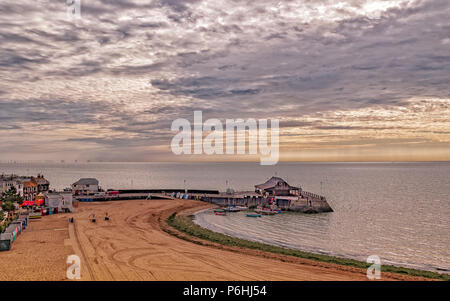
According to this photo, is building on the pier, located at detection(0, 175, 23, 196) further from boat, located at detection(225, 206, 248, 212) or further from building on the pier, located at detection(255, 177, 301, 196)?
building on the pier, located at detection(255, 177, 301, 196)

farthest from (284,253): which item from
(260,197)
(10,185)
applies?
(10,185)

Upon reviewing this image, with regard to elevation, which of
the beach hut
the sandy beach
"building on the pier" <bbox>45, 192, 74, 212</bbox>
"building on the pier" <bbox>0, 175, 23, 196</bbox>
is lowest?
the sandy beach

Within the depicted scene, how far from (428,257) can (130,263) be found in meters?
33.9

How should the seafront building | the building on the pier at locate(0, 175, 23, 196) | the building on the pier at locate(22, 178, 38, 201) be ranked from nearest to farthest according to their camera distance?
the building on the pier at locate(0, 175, 23, 196), the seafront building, the building on the pier at locate(22, 178, 38, 201)

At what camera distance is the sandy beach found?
26.2 meters

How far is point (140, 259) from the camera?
99.6 feet

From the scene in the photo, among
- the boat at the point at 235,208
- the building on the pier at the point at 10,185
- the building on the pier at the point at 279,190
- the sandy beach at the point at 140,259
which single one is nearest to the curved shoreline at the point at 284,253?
the sandy beach at the point at 140,259

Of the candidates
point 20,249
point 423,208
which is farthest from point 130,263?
point 423,208

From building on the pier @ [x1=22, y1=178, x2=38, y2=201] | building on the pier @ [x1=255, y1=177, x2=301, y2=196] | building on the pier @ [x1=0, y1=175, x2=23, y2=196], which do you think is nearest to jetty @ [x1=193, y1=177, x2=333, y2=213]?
building on the pier @ [x1=255, y1=177, x2=301, y2=196]

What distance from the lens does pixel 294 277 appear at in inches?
1038

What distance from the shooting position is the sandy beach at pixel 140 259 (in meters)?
26.2

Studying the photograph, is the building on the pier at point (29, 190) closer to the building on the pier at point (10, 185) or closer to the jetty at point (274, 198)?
the building on the pier at point (10, 185)

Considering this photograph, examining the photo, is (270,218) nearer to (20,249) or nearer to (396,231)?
(396,231)

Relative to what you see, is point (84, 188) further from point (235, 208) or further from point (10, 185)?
point (235, 208)
